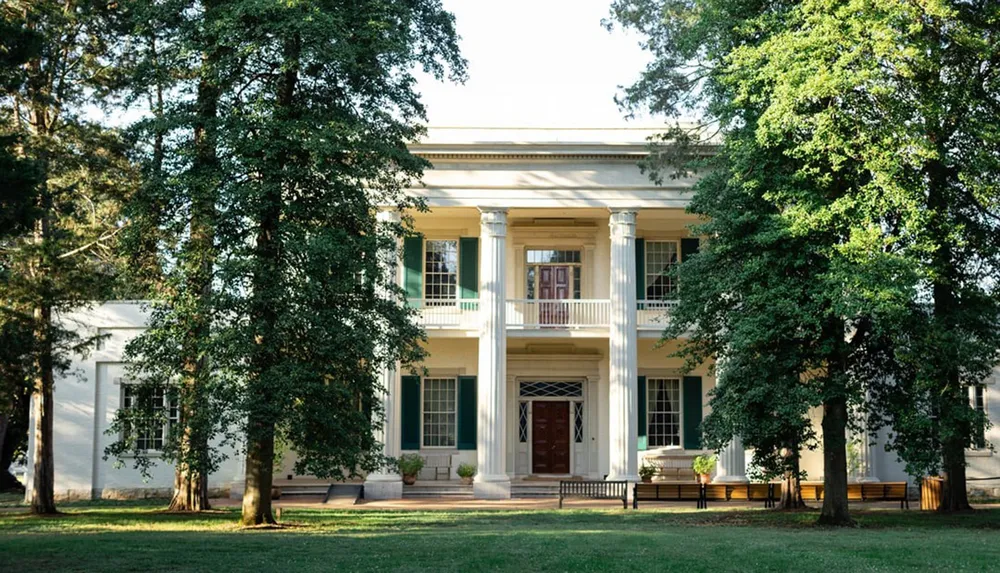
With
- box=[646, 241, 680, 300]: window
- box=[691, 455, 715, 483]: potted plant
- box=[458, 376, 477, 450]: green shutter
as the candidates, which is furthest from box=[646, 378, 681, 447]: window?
box=[458, 376, 477, 450]: green shutter

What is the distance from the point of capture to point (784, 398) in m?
18.3

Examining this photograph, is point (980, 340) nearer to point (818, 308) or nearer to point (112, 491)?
point (818, 308)

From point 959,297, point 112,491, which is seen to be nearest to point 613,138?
point 959,297

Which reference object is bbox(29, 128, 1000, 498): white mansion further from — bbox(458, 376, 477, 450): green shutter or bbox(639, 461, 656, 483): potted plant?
bbox(639, 461, 656, 483): potted plant

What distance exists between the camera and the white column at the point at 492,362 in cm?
2673

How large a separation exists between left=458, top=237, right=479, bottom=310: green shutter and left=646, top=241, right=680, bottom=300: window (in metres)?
4.92

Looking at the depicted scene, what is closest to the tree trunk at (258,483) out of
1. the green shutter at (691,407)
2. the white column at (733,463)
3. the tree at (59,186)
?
the tree at (59,186)

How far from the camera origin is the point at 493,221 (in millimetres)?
27422

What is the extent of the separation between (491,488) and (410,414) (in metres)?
4.41

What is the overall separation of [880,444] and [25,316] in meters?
21.5

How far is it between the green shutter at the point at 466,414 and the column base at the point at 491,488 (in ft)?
10.4

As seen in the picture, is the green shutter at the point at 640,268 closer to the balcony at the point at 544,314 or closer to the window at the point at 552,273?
the balcony at the point at 544,314

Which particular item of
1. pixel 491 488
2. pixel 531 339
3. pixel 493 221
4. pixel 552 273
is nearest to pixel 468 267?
pixel 552 273

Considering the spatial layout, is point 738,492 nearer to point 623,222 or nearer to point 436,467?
point 623,222
